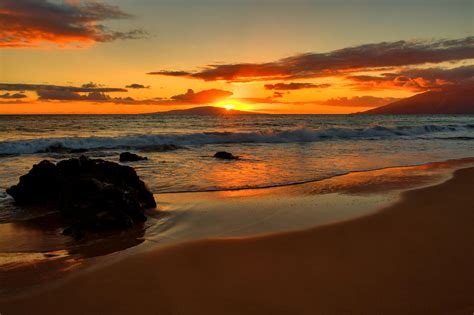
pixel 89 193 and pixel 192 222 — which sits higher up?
pixel 89 193

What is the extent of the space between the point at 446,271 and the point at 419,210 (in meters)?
3.07

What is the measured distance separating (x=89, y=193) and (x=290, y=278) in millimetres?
4331

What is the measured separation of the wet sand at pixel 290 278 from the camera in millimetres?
3594

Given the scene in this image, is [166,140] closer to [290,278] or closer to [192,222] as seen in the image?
[192,222]

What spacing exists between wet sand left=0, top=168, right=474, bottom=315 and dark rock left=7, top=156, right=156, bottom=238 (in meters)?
1.74

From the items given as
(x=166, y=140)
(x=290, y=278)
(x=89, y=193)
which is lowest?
(x=290, y=278)

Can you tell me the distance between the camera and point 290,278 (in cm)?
414

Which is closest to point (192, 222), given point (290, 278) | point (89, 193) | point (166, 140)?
point (89, 193)

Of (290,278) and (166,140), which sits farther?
(166,140)

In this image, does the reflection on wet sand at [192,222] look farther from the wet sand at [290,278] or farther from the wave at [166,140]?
the wave at [166,140]

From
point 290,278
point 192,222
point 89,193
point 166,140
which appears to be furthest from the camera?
point 166,140

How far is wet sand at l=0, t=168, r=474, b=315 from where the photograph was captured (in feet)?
11.8

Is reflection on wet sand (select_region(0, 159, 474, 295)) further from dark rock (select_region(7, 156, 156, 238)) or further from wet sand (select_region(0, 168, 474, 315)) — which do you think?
wet sand (select_region(0, 168, 474, 315))

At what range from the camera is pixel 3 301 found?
379 centimetres
